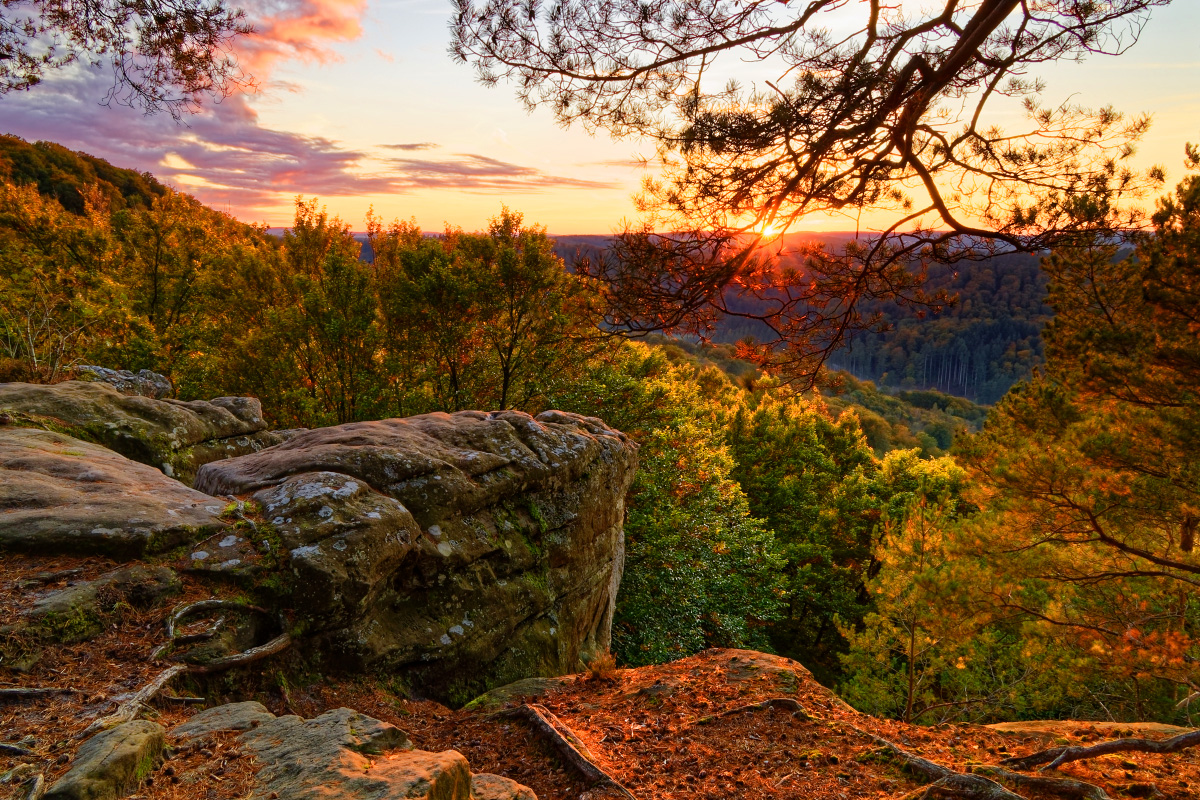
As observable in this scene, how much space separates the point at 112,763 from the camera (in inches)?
120

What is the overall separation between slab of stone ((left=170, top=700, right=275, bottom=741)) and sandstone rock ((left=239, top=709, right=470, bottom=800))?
0.12 meters

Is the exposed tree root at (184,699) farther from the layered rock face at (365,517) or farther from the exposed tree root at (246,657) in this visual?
the layered rock face at (365,517)

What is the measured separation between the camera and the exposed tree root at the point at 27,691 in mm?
3805

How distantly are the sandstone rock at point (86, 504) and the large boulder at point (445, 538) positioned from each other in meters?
0.80

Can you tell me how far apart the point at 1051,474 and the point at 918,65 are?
831 centimetres

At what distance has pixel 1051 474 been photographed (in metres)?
10.1

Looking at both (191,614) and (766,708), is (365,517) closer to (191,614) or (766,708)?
(191,614)

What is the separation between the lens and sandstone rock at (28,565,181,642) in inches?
179

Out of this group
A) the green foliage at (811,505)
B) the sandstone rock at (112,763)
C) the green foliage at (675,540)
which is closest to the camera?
the sandstone rock at (112,763)

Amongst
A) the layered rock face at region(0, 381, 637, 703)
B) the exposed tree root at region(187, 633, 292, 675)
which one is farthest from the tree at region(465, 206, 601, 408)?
the exposed tree root at region(187, 633, 292, 675)

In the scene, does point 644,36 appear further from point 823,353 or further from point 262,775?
point 262,775

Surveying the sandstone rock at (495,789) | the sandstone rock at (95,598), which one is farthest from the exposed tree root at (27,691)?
the sandstone rock at (495,789)

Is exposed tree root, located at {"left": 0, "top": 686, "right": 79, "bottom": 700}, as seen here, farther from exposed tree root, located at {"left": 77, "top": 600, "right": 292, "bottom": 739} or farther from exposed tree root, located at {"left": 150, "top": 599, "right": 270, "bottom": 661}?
exposed tree root, located at {"left": 150, "top": 599, "right": 270, "bottom": 661}

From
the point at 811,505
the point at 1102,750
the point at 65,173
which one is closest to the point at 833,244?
the point at 1102,750
